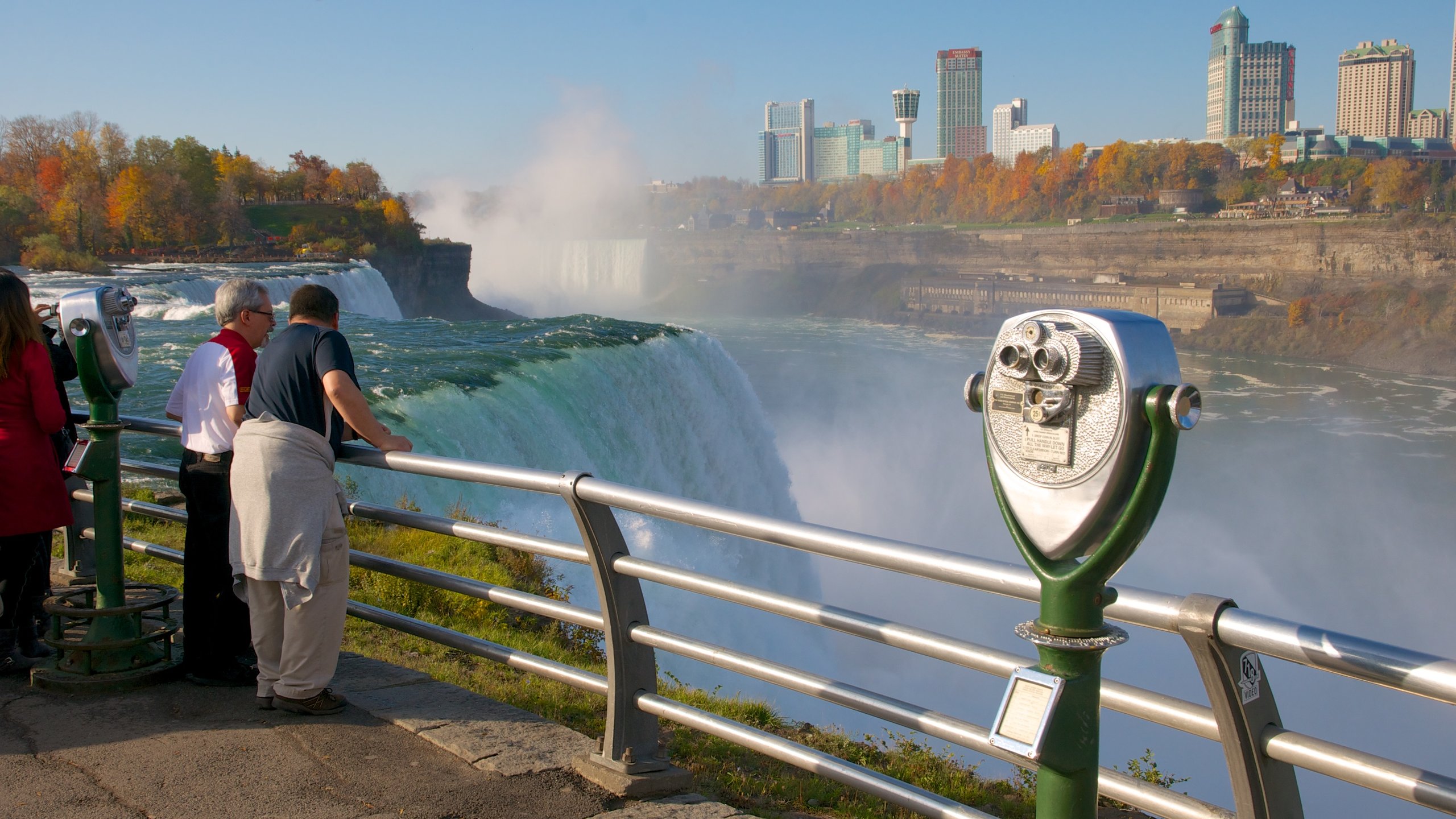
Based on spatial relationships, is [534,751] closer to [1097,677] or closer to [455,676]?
[455,676]

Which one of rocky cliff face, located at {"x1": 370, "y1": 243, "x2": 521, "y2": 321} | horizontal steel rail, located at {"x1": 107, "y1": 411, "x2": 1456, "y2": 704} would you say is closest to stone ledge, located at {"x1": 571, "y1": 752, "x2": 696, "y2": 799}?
horizontal steel rail, located at {"x1": 107, "y1": 411, "x2": 1456, "y2": 704}

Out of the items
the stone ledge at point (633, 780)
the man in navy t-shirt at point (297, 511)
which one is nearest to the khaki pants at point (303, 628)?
the man in navy t-shirt at point (297, 511)

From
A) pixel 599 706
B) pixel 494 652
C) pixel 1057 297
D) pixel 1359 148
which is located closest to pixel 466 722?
pixel 494 652

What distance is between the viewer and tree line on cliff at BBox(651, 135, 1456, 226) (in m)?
124

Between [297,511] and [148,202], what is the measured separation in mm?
66549

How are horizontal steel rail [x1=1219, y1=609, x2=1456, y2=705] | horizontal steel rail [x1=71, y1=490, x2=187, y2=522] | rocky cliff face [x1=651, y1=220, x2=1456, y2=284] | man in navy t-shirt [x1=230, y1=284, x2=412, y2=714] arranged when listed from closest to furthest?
horizontal steel rail [x1=1219, y1=609, x2=1456, y2=705] → man in navy t-shirt [x1=230, y1=284, x2=412, y2=714] → horizontal steel rail [x1=71, y1=490, x2=187, y2=522] → rocky cliff face [x1=651, y1=220, x2=1456, y2=284]

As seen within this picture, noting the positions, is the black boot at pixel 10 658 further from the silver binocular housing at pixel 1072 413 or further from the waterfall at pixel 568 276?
the waterfall at pixel 568 276

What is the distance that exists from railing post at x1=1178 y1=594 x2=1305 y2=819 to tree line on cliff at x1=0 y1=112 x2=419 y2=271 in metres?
56.6

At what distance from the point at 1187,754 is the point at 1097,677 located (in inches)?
910

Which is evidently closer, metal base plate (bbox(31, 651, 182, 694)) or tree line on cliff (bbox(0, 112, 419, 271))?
metal base plate (bbox(31, 651, 182, 694))

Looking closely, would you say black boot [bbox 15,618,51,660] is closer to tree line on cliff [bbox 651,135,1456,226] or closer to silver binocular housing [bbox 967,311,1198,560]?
silver binocular housing [bbox 967,311,1198,560]

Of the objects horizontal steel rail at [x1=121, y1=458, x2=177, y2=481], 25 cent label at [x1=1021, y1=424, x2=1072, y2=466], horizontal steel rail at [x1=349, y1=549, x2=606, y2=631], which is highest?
25 cent label at [x1=1021, y1=424, x2=1072, y2=466]

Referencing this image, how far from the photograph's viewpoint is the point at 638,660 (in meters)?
3.36

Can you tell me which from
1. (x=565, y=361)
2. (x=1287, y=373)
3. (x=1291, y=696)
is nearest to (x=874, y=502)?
(x=1291, y=696)
